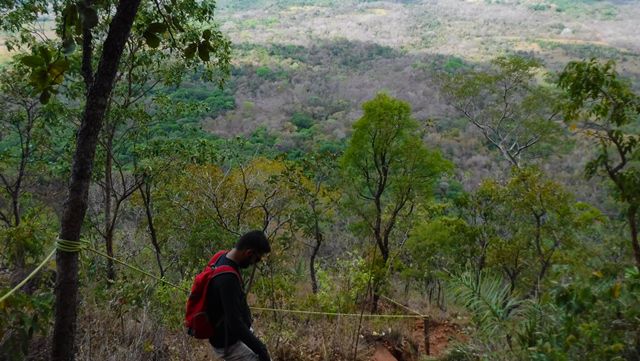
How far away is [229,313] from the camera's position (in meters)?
2.56

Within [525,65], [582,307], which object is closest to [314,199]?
[582,307]

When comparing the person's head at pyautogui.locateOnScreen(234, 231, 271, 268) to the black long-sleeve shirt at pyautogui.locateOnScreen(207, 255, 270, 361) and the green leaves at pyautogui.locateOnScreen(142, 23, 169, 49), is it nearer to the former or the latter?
the black long-sleeve shirt at pyautogui.locateOnScreen(207, 255, 270, 361)

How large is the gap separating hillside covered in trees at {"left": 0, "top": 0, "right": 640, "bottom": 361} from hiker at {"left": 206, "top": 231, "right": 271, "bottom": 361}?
68 centimetres

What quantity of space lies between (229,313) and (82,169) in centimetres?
102

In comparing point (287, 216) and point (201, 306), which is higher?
point (201, 306)

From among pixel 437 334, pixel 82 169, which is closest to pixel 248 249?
pixel 82 169

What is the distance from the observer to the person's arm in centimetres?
255

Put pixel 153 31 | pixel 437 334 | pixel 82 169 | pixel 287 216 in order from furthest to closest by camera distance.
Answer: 1. pixel 287 216
2. pixel 437 334
3. pixel 82 169
4. pixel 153 31

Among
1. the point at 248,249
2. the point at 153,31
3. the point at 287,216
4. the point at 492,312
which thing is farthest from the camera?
the point at 287,216

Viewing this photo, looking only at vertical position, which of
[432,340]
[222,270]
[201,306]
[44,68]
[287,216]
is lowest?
[432,340]

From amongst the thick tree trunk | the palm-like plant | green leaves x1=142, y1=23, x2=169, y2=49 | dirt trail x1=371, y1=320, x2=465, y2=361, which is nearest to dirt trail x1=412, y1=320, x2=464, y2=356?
dirt trail x1=371, y1=320, x2=465, y2=361

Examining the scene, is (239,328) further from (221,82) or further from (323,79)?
(323,79)

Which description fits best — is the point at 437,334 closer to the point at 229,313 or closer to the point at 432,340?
the point at 432,340

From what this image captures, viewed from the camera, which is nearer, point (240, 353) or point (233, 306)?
point (233, 306)
